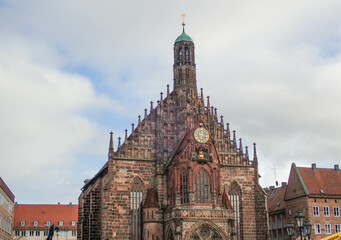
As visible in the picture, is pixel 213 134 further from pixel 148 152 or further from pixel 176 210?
pixel 176 210

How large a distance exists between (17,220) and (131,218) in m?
54.3

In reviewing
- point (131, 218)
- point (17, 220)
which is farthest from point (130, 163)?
point (17, 220)

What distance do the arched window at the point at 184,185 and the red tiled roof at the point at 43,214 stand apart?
5533 cm

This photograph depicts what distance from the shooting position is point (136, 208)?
5250 cm

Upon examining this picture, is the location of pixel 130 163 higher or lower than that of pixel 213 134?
lower

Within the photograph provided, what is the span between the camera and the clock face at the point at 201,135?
51.8m

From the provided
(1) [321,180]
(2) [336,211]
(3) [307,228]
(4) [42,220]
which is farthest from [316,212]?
(4) [42,220]

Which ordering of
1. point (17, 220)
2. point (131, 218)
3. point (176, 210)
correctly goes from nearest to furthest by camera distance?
point (176, 210) < point (131, 218) < point (17, 220)

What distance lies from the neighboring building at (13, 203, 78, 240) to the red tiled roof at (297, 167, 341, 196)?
53995 mm

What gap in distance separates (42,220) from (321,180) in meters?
60.7

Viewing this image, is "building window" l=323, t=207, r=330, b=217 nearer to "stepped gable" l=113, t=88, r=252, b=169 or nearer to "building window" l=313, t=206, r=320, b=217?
"building window" l=313, t=206, r=320, b=217

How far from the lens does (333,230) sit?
64062 millimetres

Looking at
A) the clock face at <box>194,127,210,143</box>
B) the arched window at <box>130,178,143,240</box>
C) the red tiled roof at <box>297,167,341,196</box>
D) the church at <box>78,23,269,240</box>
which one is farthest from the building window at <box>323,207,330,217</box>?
the arched window at <box>130,178,143,240</box>

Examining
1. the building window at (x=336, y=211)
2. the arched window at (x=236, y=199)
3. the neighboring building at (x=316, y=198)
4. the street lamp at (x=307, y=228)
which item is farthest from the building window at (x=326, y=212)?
the street lamp at (x=307, y=228)
